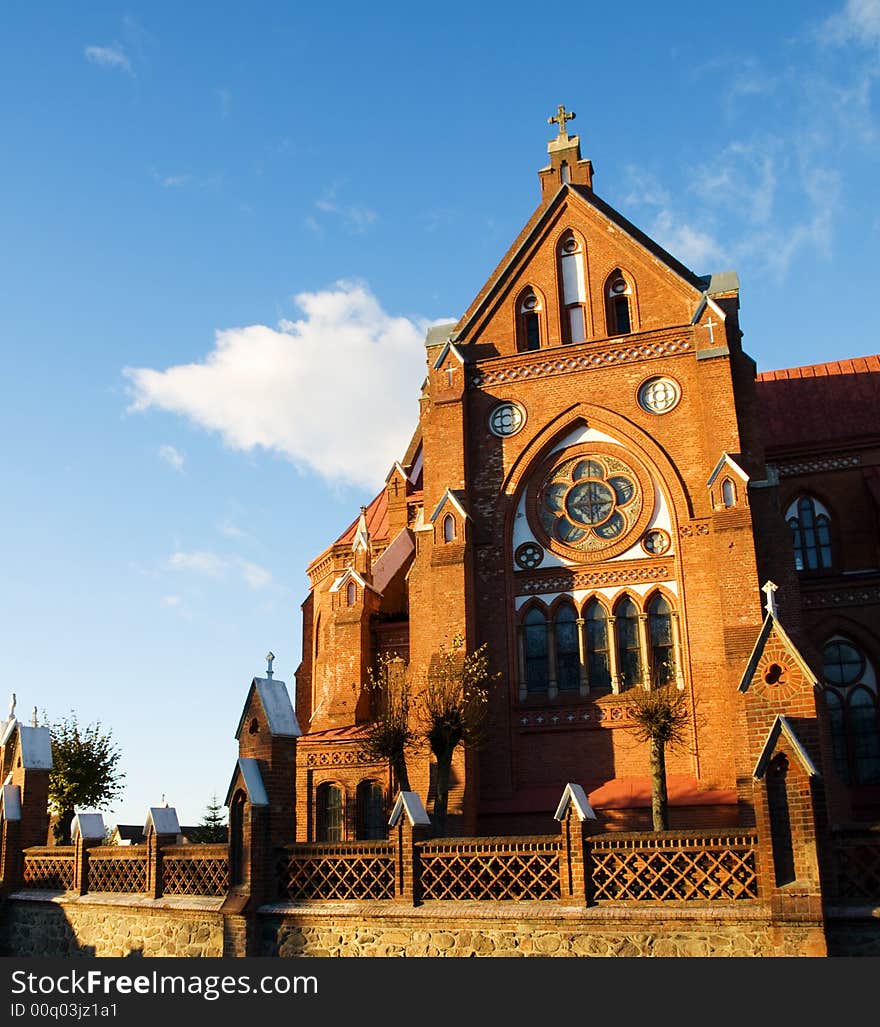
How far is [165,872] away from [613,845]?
27.3 feet

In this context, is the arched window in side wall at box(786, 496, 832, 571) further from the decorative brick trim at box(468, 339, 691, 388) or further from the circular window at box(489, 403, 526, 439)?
the circular window at box(489, 403, 526, 439)

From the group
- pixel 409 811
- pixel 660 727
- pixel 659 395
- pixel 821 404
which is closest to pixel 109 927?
pixel 409 811

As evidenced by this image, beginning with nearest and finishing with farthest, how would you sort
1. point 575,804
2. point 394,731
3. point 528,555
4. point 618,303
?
point 575,804
point 394,731
point 528,555
point 618,303

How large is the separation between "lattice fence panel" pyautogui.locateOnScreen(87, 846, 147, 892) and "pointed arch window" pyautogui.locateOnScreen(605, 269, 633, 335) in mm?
17176

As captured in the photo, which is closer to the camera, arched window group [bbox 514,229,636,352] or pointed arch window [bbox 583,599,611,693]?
pointed arch window [bbox 583,599,611,693]

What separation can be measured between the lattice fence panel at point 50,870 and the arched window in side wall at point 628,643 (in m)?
12.6

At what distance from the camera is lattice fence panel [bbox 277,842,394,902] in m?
16.7

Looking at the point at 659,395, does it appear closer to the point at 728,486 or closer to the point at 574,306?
the point at 728,486

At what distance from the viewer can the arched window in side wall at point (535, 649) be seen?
1025 inches

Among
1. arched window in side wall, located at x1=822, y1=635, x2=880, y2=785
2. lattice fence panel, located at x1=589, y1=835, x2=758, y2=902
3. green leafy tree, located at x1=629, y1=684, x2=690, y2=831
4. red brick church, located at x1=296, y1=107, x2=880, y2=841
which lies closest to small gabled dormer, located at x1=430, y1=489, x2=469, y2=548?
red brick church, located at x1=296, y1=107, x2=880, y2=841

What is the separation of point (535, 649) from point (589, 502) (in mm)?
3920

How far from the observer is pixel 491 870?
16.0 meters

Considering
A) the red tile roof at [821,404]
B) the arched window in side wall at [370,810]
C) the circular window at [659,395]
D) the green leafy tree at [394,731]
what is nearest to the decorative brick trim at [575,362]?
the circular window at [659,395]

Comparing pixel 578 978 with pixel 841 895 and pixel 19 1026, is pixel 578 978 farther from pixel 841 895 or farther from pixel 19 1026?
pixel 19 1026
